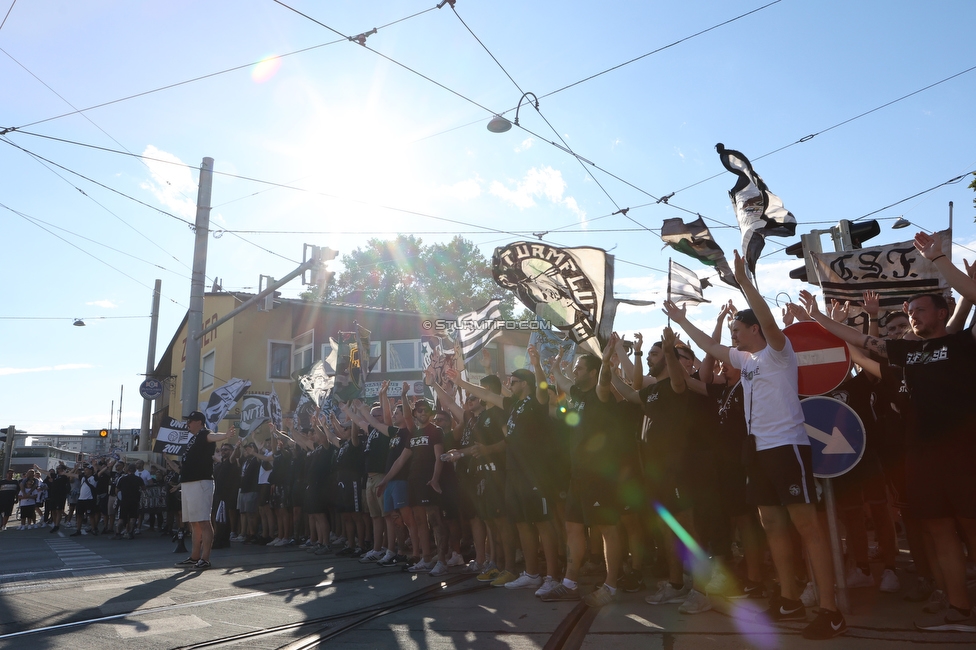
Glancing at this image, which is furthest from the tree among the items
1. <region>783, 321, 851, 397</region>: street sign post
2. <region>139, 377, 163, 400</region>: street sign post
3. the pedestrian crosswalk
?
<region>783, 321, 851, 397</region>: street sign post

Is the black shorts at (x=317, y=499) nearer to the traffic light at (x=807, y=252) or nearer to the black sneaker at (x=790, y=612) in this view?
the traffic light at (x=807, y=252)

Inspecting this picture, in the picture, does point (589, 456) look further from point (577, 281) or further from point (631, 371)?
point (577, 281)

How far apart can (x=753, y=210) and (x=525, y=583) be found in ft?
13.8

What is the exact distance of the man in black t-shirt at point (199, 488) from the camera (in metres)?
9.21

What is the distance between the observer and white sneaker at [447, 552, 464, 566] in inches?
344

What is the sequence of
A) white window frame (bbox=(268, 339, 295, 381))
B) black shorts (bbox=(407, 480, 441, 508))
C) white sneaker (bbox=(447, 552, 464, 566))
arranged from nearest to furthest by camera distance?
black shorts (bbox=(407, 480, 441, 508)) < white sneaker (bbox=(447, 552, 464, 566)) < white window frame (bbox=(268, 339, 295, 381))

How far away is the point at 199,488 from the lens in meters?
9.23

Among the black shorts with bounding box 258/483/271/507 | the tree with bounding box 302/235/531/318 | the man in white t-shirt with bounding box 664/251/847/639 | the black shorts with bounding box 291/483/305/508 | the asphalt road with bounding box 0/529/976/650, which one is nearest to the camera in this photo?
the man in white t-shirt with bounding box 664/251/847/639

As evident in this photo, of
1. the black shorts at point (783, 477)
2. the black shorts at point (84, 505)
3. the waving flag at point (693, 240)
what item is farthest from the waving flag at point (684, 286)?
the black shorts at point (84, 505)

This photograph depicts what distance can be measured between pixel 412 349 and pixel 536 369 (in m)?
23.6

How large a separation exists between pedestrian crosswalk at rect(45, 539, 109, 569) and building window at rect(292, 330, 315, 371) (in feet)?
45.9

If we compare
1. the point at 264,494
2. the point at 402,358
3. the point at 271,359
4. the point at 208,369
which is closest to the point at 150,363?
the point at 208,369

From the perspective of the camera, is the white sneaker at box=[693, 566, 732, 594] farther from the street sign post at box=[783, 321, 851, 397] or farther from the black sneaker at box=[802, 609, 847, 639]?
the street sign post at box=[783, 321, 851, 397]

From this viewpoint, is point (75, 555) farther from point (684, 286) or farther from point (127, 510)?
point (684, 286)
